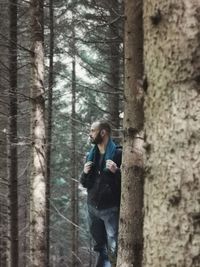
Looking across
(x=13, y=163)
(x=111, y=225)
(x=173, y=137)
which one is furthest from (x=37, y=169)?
(x=173, y=137)

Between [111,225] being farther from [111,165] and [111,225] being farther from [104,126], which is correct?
[104,126]

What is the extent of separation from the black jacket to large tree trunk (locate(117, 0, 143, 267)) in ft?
4.41

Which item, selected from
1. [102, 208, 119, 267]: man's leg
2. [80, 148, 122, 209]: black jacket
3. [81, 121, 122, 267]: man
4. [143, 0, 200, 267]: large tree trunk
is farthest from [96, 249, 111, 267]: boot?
[143, 0, 200, 267]: large tree trunk

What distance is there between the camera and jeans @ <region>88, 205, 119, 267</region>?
21.1 ft

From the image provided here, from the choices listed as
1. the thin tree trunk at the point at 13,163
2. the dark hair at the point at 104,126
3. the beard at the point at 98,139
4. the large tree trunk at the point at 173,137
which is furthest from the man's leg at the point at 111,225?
the thin tree trunk at the point at 13,163

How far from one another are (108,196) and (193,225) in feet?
14.6

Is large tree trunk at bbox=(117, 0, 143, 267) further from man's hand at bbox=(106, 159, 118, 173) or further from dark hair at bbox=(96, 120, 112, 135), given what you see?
dark hair at bbox=(96, 120, 112, 135)

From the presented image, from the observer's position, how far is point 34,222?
25.1 feet

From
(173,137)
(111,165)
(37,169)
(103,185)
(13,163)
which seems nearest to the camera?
(173,137)

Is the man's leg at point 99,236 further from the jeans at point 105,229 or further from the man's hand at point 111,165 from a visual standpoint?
the man's hand at point 111,165

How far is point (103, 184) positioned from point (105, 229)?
26.8 inches

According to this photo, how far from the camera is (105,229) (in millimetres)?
6676

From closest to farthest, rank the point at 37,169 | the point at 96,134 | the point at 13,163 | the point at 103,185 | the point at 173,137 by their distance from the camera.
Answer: the point at 173,137 < the point at 96,134 < the point at 103,185 < the point at 37,169 < the point at 13,163

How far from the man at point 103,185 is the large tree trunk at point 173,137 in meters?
3.91
